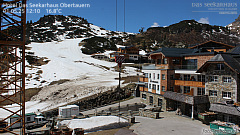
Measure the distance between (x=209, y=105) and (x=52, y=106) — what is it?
101ft

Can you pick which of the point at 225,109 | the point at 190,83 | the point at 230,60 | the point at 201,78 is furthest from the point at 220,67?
the point at 225,109

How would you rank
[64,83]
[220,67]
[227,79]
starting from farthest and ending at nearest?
[64,83], [220,67], [227,79]

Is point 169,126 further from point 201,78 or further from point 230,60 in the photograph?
point 230,60

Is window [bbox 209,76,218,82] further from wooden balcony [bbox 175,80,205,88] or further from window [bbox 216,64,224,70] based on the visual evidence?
wooden balcony [bbox 175,80,205,88]

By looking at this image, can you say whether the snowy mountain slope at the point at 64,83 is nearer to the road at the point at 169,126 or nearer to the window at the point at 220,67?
the road at the point at 169,126

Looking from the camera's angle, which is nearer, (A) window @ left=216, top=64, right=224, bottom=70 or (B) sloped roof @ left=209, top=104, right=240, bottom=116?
(B) sloped roof @ left=209, top=104, right=240, bottom=116

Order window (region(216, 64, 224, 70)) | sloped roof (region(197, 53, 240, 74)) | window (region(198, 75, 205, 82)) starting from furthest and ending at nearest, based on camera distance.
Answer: window (region(198, 75, 205, 82)) → window (region(216, 64, 224, 70)) → sloped roof (region(197, 53, 240, 74))

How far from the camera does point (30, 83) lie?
2320 inches

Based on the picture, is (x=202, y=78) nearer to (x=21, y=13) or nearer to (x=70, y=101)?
(x=21, y=13)

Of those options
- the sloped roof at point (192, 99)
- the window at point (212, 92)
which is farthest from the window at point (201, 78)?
the sloped roof at point (192, 99)

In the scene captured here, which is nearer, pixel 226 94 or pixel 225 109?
pixel 225 109

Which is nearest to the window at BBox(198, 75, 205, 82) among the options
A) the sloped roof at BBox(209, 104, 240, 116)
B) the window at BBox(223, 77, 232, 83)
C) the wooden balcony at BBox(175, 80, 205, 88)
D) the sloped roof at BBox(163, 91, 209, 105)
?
the wooden balcony at BBox(175, 80, 205, 88)

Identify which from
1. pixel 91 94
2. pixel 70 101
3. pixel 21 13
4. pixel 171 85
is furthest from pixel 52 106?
pixel 21 13

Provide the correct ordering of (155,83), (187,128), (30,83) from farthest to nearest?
(30,83) < (155,83) < (187,128)
